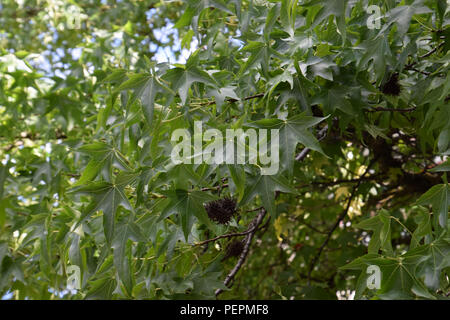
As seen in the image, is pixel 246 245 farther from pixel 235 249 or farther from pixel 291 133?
pixel 291 133

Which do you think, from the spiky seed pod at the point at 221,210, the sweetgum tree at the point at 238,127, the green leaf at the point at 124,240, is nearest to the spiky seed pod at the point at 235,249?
the sweetgum tree at the point at 238,127

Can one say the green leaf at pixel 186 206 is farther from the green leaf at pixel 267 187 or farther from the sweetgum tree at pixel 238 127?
the green leaf at pixel 267 187

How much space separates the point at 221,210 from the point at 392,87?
72 cm

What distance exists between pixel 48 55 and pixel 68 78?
2.51 meters

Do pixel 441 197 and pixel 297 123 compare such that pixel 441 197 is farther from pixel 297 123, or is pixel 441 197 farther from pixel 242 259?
pixel 242 259

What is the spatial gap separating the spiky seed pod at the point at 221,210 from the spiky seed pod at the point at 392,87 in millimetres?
648

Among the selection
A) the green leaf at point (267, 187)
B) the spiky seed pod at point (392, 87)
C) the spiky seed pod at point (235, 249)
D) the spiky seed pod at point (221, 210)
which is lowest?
the spiky seed pod at point (235, 249)

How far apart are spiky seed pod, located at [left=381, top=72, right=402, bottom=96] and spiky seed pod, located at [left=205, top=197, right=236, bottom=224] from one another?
2.13 feet

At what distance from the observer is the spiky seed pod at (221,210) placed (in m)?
1.56

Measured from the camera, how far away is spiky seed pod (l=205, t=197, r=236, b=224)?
1561 millimetres

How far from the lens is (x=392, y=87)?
1629mm

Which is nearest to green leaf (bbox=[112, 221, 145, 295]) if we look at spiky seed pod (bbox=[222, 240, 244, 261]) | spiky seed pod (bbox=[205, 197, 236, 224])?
spiky seed pod (bbox=[205, 197, 236, 224])

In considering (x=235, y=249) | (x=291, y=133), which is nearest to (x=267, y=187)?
(x=291, y=133)

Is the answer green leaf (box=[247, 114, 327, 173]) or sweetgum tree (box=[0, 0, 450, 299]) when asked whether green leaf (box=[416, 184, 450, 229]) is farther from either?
green leaf (box=[247, 114, 327, 173])
